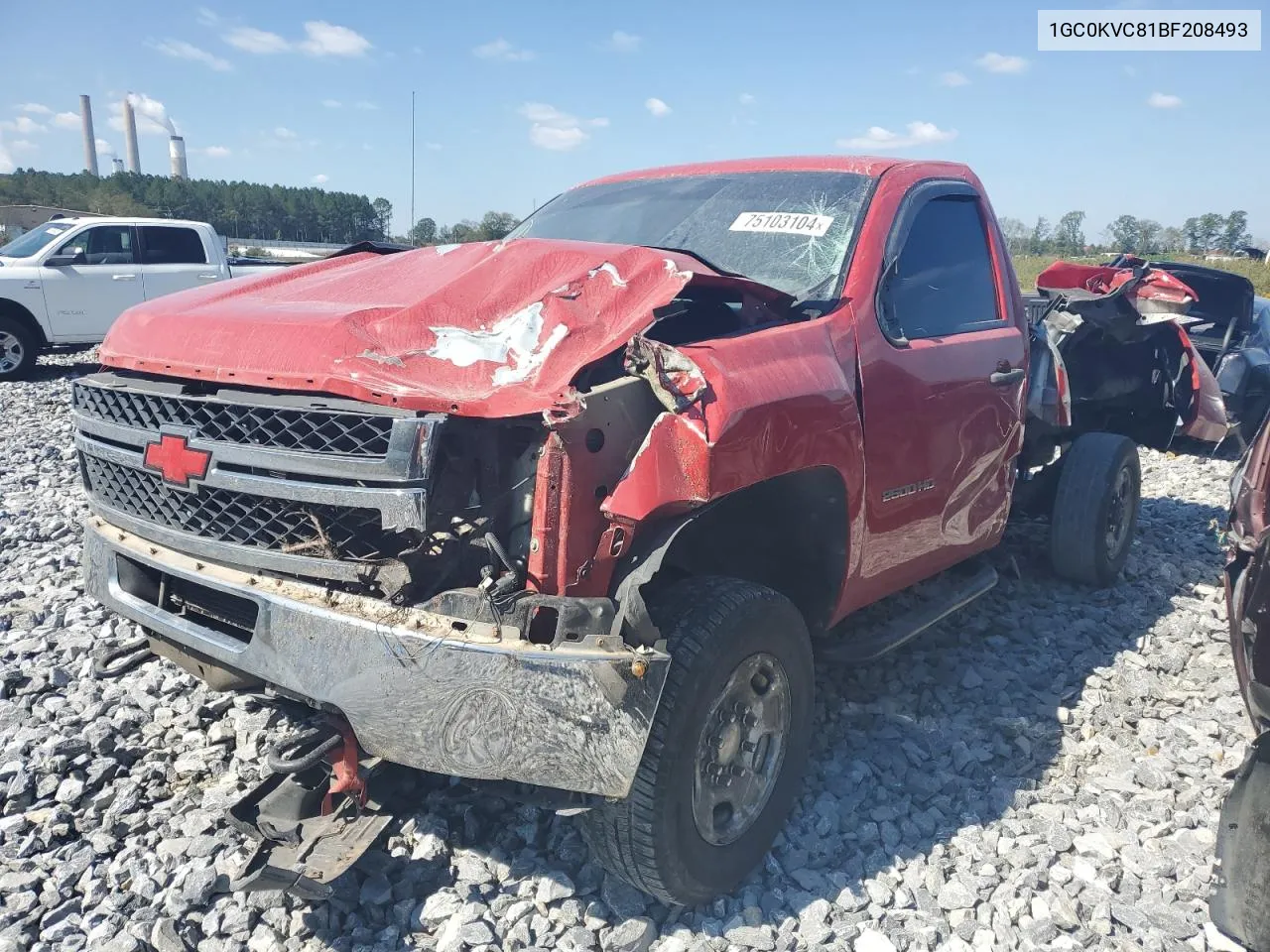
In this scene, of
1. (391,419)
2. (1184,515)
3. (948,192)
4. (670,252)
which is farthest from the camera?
(1184,515)

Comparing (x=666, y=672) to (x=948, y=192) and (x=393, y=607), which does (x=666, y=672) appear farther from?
(x=948, y=192)

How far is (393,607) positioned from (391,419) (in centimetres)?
45

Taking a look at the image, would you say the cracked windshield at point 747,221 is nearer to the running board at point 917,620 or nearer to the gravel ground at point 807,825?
the running board at point 917,620

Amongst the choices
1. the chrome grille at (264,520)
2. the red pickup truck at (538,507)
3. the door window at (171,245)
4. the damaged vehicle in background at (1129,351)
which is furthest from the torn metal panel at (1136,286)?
the door window at (171,245)

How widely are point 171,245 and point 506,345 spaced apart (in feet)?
39.5

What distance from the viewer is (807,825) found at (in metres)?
2.90

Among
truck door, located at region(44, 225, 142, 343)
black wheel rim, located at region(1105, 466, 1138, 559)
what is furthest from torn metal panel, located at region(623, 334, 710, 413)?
truck door, located at region(44, 225, 142, 343)

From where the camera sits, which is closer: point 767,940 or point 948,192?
point 767,940

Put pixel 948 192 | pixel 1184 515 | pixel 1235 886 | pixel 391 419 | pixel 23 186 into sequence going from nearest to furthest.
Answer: pixel 391 419, pixel 1235 886, pixel 948 192, pixel 1184 515, pixel 23 186

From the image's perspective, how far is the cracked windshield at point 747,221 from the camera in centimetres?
320

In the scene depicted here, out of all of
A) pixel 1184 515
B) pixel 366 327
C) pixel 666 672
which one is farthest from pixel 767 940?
pixel 1184 515

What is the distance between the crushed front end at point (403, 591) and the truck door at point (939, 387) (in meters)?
1.28

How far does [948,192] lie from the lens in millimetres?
3711

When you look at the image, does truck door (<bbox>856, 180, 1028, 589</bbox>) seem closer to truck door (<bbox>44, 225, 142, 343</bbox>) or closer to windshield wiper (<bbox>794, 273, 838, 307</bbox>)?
windshield wiper (<bbox>794, 273, 838, 307</bbox>)
